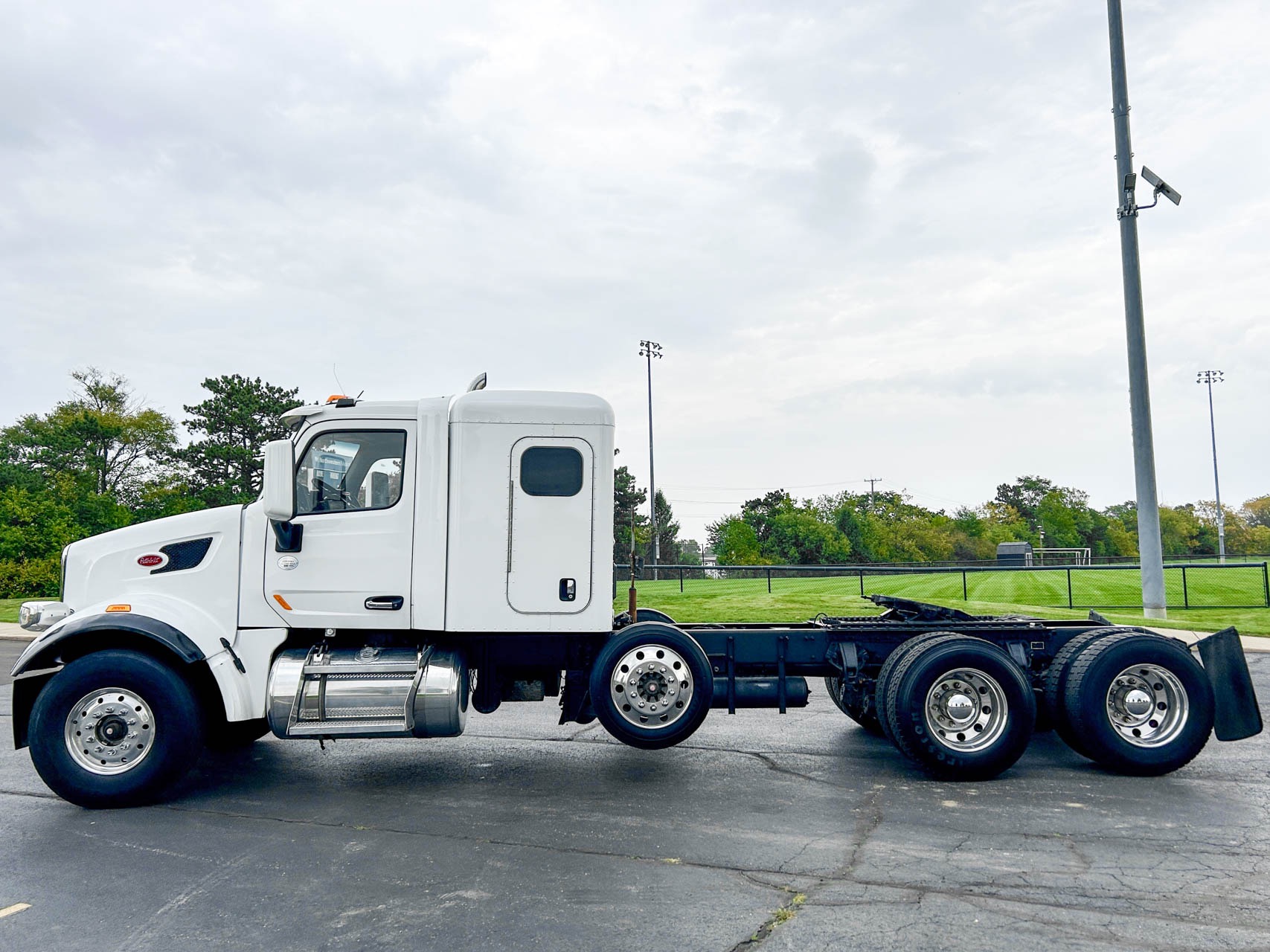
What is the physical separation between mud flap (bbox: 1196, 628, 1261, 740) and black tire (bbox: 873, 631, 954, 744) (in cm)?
202

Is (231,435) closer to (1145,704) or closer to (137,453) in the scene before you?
(137,453)

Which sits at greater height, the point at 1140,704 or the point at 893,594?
the point at 893,594

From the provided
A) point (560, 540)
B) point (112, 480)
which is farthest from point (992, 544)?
point (560, 540)

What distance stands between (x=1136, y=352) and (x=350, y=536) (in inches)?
585

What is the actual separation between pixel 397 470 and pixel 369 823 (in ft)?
8.19

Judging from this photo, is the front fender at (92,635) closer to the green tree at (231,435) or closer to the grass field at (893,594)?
the grass field at (893,594)

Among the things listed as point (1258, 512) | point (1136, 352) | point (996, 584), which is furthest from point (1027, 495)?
point (1136, 352)

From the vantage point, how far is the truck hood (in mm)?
6730

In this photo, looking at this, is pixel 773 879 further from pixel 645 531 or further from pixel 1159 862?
pixel 645 531

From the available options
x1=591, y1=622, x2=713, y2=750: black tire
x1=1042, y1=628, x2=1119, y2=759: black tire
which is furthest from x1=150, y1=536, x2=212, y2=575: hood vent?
x1=1042, y1=628, x2=1119, y2=759: black tire

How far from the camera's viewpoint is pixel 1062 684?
7.04m

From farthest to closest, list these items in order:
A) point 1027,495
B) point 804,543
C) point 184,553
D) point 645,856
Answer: point 1027,495, point 804,543, point 184,553, point 645,856

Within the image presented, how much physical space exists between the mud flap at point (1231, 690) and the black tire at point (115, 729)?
296 inches

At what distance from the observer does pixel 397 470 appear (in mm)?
6914
